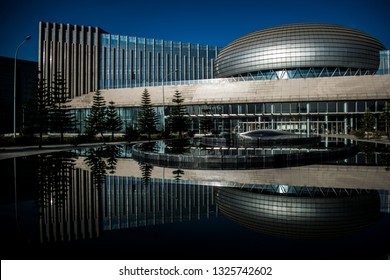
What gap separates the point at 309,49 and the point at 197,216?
2308 inches

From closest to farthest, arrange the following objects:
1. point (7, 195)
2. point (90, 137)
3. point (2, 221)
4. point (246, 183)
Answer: point (2, 221), point (7, 195), point (246, 183), point (90, 137)

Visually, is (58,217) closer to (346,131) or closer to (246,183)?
(246,183)

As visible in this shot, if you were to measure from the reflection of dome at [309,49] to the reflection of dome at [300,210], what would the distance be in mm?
54186

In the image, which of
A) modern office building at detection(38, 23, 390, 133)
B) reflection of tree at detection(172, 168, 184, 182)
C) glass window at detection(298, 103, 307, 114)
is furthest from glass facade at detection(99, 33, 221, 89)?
reflection of tree at detection(172, 168, 184, 182)

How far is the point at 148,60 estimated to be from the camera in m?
99.9

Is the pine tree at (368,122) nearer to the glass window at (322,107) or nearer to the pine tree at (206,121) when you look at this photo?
the glass window at (322,107)

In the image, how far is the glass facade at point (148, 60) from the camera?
91625mm

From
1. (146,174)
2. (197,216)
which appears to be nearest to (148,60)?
(146,174)

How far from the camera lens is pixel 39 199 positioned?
9.83 metres

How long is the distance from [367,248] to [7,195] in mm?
11306

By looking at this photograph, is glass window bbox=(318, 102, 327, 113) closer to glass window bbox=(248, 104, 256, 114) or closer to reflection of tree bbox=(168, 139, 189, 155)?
glass window bbox=(248, 104, 256, 114)

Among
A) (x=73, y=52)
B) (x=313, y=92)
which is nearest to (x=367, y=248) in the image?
(x=313, y=92)

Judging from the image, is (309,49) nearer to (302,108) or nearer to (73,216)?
(302,108)

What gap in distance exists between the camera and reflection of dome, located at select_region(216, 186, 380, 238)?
22.4 ft
